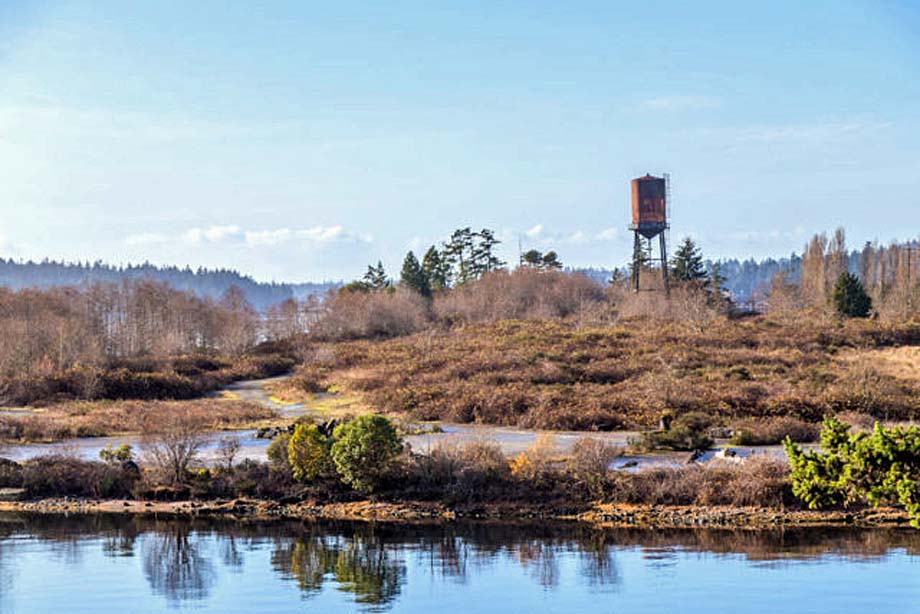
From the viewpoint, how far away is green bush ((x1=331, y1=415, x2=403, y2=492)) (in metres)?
30.0

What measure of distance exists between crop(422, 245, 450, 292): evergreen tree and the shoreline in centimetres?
7655

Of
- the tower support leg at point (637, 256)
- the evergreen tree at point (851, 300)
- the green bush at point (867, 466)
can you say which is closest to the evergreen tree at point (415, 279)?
the tower support leg at point (637, 256)

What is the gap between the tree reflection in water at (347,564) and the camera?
2372 centimetres

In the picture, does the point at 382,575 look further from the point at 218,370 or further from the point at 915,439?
the point at 218,370

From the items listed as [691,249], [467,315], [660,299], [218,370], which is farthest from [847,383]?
[691,249]

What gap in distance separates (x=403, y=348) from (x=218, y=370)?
11.6 metres

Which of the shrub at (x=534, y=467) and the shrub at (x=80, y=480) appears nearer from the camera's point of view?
the shrub at (x=534, y=467)

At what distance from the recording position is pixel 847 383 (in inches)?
1740

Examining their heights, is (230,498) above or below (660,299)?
below

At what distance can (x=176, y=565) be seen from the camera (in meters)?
25.9

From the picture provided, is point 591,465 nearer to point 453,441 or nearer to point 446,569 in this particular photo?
point 453,441

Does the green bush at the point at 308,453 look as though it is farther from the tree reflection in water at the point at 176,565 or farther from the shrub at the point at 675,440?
the shrub at the point at 675,440

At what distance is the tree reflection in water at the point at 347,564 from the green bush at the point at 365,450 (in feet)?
7.88

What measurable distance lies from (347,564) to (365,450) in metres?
4.78
